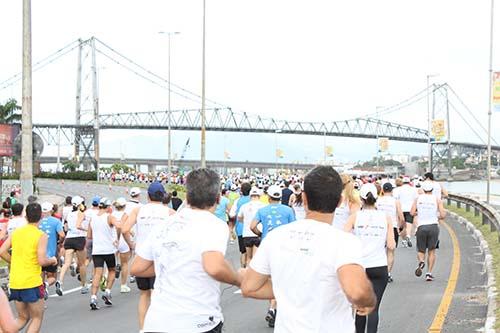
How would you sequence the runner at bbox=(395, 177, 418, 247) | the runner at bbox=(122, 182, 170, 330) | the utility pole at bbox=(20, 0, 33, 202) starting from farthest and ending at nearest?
the runner at bbox=(395, 177, 418, 247) → the utility pole at bbox=(20, 0, 33, 202) → the runner at bbox=(122, 182, 170, 330)

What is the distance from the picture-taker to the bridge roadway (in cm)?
1020

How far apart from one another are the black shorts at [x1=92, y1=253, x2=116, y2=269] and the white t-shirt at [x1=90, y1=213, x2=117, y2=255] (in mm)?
48

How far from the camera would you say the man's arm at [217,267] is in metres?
4.92

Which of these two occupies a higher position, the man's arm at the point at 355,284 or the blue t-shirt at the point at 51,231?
the man's arm at the point at 355,284

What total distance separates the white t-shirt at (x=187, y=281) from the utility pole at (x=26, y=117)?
13.2m

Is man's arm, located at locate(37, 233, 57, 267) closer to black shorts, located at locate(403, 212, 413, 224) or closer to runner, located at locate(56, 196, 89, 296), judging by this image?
runner, located at locate(56, 196, 89, 296)

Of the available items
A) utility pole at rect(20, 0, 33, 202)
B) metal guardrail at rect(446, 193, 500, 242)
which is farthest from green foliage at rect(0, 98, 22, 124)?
utility pole at rect(20, 0, 33, 202)

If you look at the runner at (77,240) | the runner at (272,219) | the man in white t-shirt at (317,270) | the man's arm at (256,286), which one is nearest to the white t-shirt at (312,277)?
the man in white t-shirt at (317,270)

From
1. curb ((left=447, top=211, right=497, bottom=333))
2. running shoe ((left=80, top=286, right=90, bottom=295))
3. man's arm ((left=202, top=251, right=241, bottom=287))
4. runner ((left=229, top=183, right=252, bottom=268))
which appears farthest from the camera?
runner ((left=229, top=183, right=252, bottom=268))

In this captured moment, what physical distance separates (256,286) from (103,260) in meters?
8.69

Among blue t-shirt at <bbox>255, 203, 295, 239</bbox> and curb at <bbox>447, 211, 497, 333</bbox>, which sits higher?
blue t-shirt at <bbox>255, 203, 295, 239</bbox>

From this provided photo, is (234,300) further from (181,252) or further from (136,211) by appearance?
(181,252)

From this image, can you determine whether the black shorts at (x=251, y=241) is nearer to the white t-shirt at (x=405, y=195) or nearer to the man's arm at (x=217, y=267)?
the white t-shirt at (x=405, y=195)

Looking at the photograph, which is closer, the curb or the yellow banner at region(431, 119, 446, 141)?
the curb
